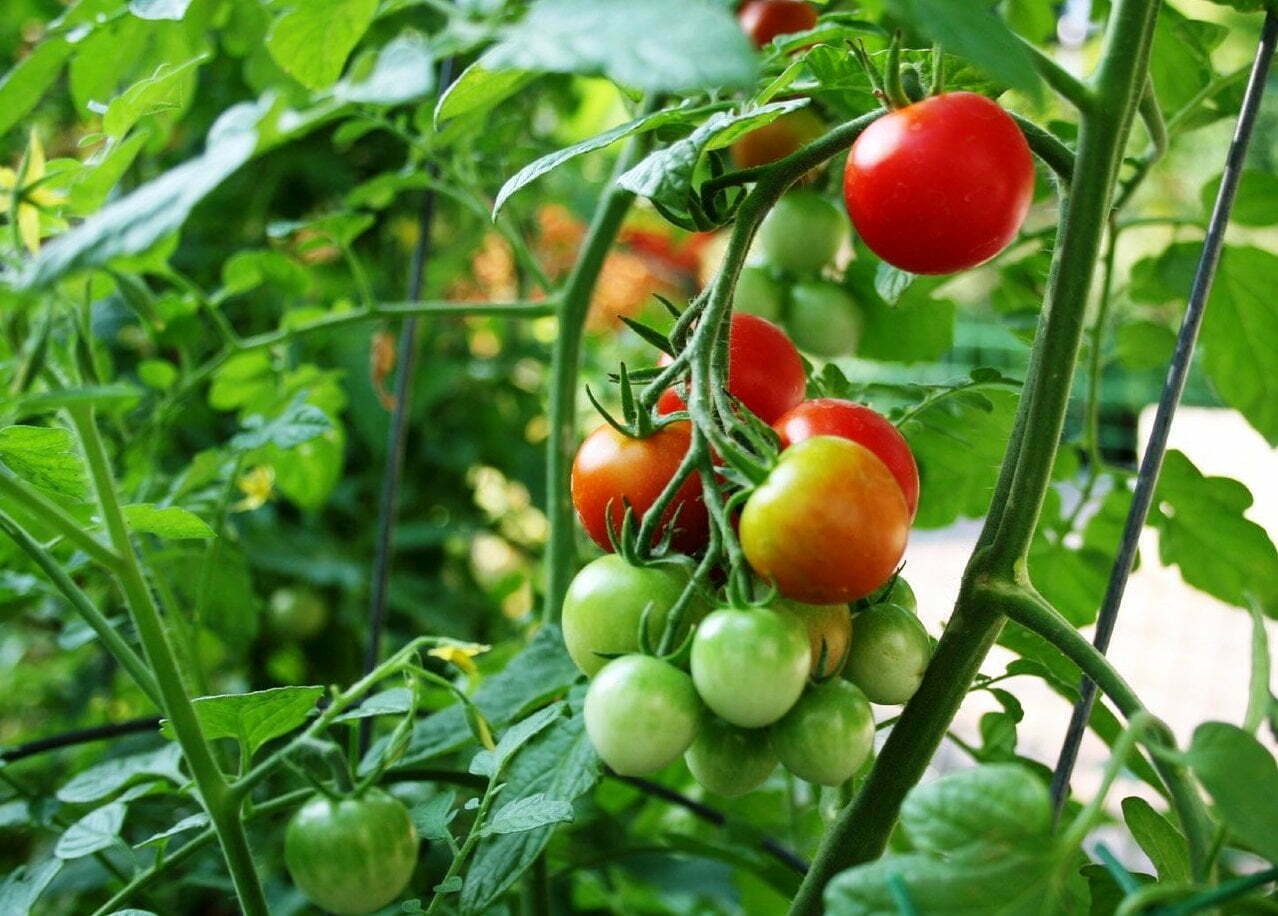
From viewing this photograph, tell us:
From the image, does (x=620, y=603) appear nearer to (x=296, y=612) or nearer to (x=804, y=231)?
(x=804, y=231)

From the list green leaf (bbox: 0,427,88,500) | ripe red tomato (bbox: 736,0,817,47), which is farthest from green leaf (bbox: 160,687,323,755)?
ripe red tomato (bbox: 736,0,817,47)

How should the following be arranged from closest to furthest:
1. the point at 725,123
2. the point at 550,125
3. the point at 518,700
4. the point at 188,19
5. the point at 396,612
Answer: the point at 725,123
the point at 518,700
the point at 188,19
the point at 396,612
the point at 550,125

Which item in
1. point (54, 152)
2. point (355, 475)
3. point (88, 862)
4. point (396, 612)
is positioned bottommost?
point (396, 612)

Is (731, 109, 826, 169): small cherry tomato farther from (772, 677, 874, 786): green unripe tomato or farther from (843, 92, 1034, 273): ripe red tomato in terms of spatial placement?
(772, 677, 874, 786): green unripe tomato

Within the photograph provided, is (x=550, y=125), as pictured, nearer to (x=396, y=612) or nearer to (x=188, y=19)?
(x=396, y=612)

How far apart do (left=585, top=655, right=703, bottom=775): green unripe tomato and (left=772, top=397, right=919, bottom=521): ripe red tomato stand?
9 centimetres

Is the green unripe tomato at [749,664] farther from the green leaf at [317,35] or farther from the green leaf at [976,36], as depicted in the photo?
the green leaf at [317,35]

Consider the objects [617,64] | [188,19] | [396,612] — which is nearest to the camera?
[617,64]

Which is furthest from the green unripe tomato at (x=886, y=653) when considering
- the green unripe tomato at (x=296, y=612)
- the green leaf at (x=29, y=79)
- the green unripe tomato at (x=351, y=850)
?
the green unripe tomato at (x=296, y=612)

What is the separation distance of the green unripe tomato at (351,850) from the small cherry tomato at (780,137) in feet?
1.20

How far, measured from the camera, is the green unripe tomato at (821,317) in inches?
25.3

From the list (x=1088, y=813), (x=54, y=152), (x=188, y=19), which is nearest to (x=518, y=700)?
(x=1088, y=813)

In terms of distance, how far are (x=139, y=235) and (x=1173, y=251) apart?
585 mm

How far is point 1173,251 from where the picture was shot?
691 mm
